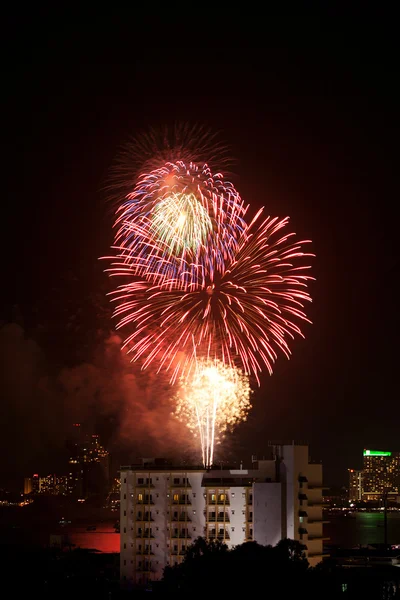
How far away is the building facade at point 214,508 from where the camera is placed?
151ft

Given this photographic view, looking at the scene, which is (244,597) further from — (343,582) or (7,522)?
(7,522)

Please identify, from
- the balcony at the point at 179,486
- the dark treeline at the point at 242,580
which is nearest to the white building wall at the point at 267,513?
the dark treeline at the point at 242,580

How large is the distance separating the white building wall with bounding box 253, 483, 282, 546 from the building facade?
4cm

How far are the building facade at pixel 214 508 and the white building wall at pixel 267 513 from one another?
4 cm

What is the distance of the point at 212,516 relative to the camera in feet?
158

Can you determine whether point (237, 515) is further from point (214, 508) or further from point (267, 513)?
point (267, 513)

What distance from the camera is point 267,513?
1813 inches

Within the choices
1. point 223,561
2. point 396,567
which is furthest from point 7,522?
point 223,561

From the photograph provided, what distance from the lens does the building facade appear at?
46.0m

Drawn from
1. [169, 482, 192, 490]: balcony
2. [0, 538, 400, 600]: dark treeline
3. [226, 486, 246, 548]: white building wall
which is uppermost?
[169, 482, 192, 490]: balcony

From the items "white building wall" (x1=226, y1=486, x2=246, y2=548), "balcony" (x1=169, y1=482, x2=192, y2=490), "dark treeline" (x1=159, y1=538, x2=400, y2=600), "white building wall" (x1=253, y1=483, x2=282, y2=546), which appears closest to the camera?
"dark treeline" (x1=159, y1=538, x2=400, y2=600)

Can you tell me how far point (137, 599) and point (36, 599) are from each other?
7.03 meters

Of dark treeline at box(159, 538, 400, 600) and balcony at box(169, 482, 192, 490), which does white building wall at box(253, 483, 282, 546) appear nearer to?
dark treeline at box(159, 538, 400, 600)

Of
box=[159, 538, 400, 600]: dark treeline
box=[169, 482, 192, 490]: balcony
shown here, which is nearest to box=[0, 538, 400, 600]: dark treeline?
box=[159, 538, 400, 600]: dark treeline
